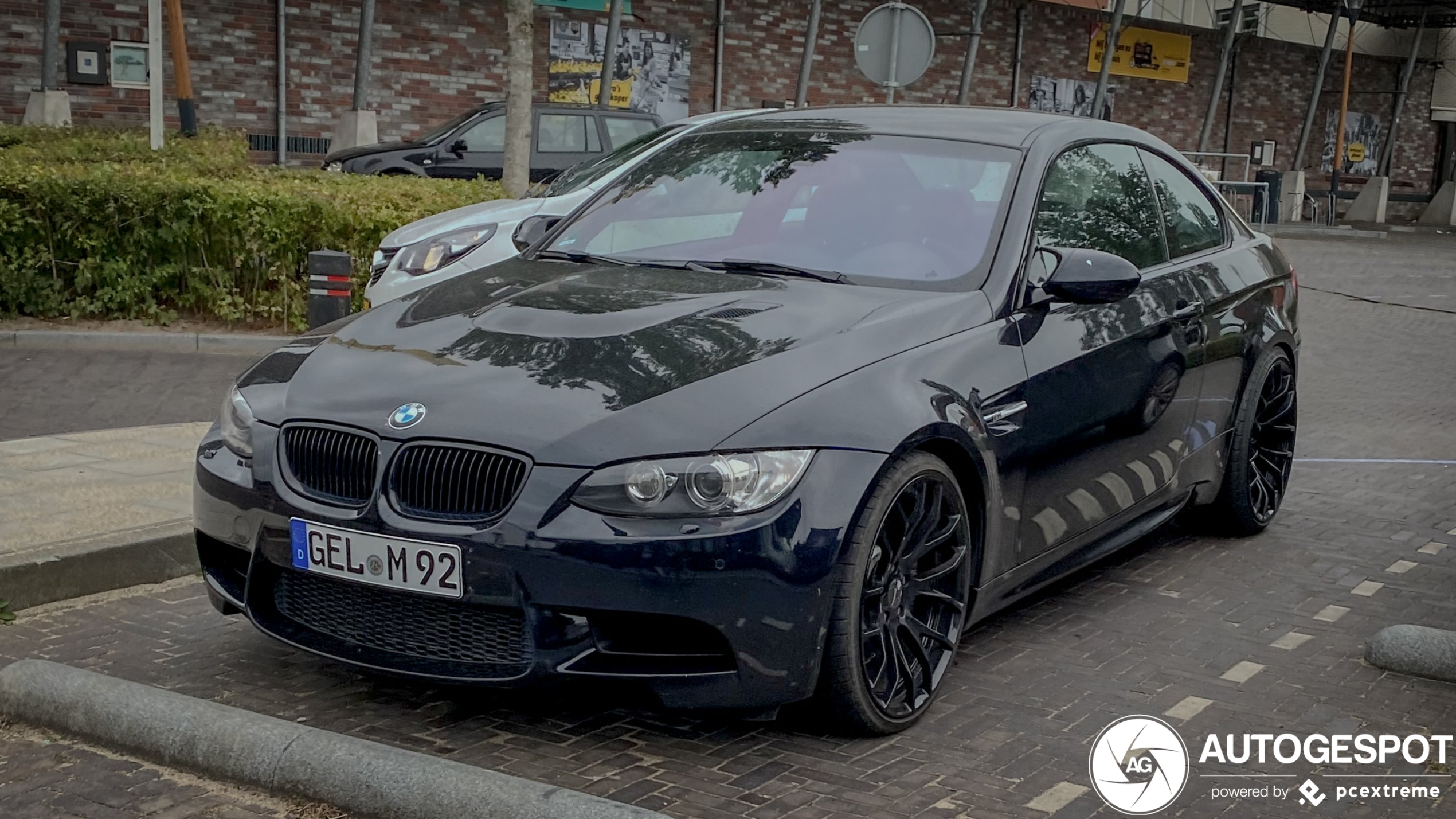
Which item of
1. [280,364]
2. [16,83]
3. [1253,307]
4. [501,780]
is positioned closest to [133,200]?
[280,364]

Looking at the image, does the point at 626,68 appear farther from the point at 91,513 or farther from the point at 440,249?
the point at 91,513

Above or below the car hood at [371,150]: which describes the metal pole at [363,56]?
above

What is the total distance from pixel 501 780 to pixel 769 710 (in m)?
0.68

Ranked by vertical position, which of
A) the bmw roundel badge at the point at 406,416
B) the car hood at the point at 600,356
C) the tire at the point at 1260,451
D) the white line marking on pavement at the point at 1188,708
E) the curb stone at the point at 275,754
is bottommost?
the white line marking on pavement at the point at 1188,708

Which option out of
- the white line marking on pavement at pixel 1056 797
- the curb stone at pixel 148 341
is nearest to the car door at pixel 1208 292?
the white line marking on pavement at pixel 1056 797

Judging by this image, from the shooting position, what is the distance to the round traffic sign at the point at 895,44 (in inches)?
439

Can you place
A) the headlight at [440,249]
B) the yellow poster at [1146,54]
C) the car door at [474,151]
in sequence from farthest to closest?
the yellow poster at [1146,54], the car door at [474,151], the headlight at [440,249]

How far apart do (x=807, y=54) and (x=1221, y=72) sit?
14.5 metres

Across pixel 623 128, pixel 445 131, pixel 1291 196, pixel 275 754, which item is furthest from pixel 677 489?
pixel 1291 196

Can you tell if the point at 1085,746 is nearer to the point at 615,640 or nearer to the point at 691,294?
the point at 615,640

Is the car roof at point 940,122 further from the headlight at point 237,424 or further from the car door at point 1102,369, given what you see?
the headlight at point 237,424

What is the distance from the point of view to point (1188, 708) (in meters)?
4.08

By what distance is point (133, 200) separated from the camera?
33.3ft

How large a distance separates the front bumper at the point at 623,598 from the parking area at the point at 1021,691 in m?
0.12
